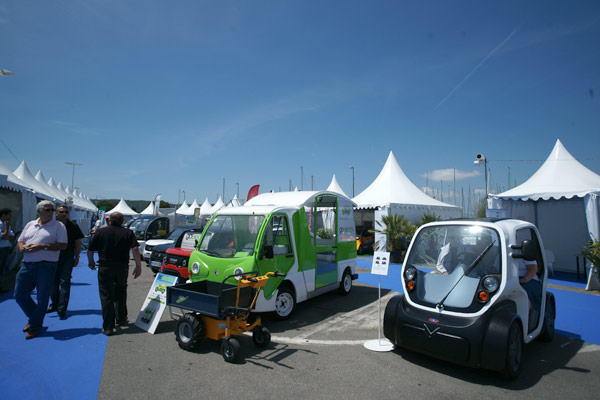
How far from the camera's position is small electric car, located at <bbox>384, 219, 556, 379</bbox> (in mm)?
3832

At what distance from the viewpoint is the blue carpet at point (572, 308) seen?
5746 millimetres

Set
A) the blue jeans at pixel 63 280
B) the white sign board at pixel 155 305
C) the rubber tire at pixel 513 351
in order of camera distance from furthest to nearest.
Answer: the blue jeans at pixel 63 280 < the white sign board at pixel 155 305 < the rubber tire at pixel 513 351

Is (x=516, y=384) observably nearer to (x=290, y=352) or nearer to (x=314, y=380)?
(x=314, y=380)

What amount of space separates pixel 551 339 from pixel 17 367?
7418mm

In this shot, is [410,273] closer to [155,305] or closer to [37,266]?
[155,305]

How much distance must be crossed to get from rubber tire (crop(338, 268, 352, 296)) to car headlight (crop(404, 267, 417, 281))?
359 centimetres

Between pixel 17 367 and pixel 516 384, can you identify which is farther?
pixel 17 367

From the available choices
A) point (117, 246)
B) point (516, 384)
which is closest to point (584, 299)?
point (516, 384)

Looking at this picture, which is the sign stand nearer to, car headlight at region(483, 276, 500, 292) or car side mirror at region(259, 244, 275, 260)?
car headlight at region(483, 276, 500, 292)

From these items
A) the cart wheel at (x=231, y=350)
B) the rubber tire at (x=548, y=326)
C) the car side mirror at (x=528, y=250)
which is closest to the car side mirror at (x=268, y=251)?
the cart wheel at (x=231, y=350)

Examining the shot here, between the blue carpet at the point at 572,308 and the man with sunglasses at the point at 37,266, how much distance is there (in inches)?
309

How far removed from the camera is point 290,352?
476 cm

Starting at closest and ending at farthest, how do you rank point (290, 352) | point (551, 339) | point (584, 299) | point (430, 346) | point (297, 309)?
point (430, 346) < point (290, 352) < point (551, 339) < point (297, 309) < point (584, 299)

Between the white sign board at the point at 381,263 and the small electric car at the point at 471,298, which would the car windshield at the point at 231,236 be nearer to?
the white sign board at the point at 381,263
